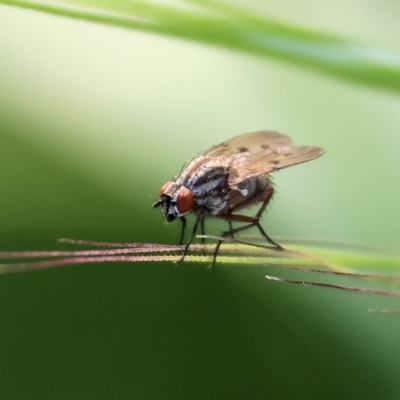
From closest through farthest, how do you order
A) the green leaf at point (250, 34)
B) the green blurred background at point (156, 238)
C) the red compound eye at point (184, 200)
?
the green leaf at point (250, 34) < the red compound eye at point (184, 200) < the green blurred background at point (156, 238)

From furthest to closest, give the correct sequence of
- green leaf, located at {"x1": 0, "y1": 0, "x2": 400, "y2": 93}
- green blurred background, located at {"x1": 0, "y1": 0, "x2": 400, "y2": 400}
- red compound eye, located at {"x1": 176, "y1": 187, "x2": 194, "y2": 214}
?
green blurred background, located at {"x1": 0, "y1": 0, "x2": 400, "y2": 400} → red compound eye, located at {"x1": 176, "y1": 187, "x2": 194, "y2": 214} → green leaf, located at {"x1": 0, "y1": 0, "x2": 400, "y2": 93}

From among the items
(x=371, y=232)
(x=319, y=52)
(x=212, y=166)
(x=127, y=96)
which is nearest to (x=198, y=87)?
(x=127, y=96)

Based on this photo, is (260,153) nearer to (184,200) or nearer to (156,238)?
(184,200)

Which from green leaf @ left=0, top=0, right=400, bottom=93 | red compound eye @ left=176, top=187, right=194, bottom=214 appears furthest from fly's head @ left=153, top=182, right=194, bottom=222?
green leaf @ left=0, top=0, right=400, bottom=93

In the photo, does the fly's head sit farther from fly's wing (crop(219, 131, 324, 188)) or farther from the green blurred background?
Result: the green blurred background

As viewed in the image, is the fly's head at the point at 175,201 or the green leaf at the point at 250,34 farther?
the fly's head at the point at 175,201

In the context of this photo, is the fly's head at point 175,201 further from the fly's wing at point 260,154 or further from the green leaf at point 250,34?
the green leaf at point 250,34

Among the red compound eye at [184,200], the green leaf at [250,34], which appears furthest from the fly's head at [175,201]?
the green leaf at [250,34]

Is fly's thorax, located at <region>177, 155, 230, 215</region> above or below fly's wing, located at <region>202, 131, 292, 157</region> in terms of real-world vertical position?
below

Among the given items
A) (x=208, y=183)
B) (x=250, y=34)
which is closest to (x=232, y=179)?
(x=208, y=183)
